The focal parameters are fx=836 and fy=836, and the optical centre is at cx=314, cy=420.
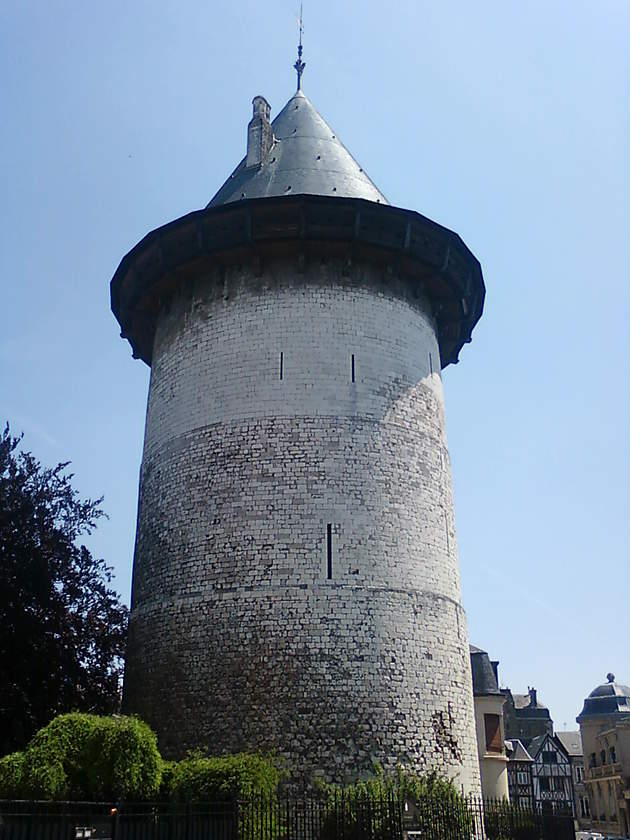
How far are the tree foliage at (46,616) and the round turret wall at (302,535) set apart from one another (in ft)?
2.20

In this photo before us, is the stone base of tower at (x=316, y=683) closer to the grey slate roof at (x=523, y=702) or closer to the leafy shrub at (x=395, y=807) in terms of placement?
the leafy shrub at (x=395, y=807)

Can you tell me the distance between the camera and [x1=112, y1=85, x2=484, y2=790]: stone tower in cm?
1473

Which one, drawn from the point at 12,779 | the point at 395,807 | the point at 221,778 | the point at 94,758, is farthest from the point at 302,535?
the point at 12,779

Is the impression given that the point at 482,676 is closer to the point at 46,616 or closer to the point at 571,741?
the point at 46,616

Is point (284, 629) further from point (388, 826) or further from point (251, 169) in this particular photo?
point (251, 169)

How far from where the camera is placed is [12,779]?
11.4m

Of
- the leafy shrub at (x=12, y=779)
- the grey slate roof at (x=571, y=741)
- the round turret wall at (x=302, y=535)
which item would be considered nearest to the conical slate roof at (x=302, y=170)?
the round turret wall at (x=302, y=535)

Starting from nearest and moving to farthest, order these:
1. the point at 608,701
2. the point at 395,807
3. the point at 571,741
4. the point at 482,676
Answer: the point at 395,807, the point at 482,676, the point at 608,701, the point at 571,741

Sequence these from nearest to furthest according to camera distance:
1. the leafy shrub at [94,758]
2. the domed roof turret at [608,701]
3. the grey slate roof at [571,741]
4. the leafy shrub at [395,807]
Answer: the leafy shrub at [94,758] → the leafy shrub at [395,807] → the domed roof turret at [608,701] → the grey slate roof at [571,741]

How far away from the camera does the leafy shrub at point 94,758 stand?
1163 centimetres

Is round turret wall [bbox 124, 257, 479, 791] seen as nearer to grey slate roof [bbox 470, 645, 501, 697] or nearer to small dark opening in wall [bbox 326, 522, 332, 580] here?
small dark opening in wall [bbox 326, 522, 332, 580]

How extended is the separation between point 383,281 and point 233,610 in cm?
787

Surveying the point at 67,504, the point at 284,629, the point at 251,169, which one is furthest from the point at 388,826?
the point at 251,169

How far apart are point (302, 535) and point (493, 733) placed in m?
18.4
